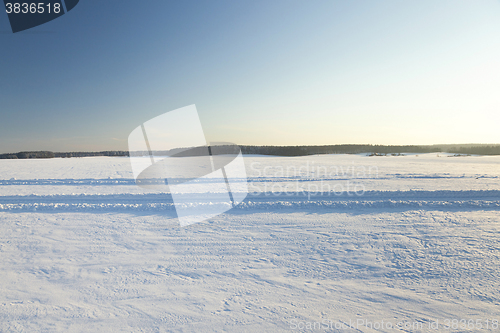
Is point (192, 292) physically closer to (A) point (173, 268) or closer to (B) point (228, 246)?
(A) point (173, 268)

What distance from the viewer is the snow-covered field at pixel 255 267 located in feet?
7.55

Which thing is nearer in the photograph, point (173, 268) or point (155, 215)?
point (173, 268)

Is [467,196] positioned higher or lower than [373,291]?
higher

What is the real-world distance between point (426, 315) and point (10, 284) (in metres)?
4.79

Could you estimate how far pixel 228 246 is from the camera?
12.3 ft

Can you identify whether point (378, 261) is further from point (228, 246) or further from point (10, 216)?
point (10, 216)

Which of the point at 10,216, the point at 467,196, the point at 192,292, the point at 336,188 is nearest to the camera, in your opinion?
the point at 192,292

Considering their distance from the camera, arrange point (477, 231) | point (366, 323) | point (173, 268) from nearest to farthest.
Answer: point (366, 323), point (173, 268), point (477, 231)

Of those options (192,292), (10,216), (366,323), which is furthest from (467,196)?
(10,216)

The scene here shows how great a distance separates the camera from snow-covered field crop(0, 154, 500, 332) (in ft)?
7.55

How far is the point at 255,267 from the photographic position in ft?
10.3

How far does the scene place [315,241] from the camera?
12.8 feet

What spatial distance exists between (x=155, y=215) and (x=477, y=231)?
6435mm

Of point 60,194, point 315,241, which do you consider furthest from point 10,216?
point 315,241
